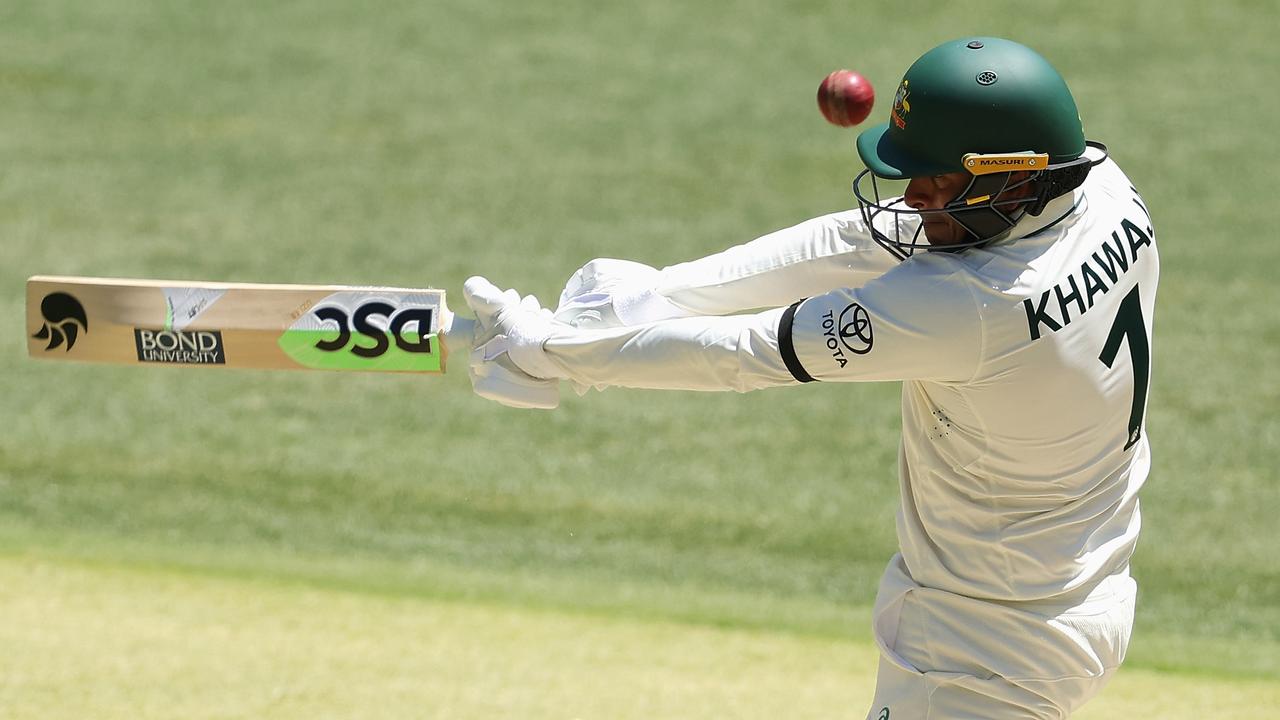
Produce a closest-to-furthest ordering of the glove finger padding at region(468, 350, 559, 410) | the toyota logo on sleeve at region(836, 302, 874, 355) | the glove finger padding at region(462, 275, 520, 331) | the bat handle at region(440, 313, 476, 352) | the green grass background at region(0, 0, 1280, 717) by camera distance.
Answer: the toyota logo on sleeve at region(836, 302, 874, 355)
the glove finger padding at region(468, 350, 559, 410)
the glove finger padding at region(462, 275, 520, 331)
the bat handle at region(440, 313, 476, 352)
the green grass background at region(0, 0, 1280, 717)

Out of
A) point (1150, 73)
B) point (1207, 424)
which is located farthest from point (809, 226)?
point (1150, 73)

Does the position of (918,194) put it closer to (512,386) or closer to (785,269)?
(785,269)

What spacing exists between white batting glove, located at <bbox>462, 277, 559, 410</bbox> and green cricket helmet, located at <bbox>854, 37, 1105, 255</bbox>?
773mm

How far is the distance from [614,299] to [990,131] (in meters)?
0.90

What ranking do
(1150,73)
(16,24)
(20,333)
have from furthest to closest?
(16,24) < (1150,73) < (20,333)

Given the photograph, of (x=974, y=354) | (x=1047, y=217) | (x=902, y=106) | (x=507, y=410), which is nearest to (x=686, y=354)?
(x=974, y=354)

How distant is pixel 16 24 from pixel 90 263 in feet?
13.0

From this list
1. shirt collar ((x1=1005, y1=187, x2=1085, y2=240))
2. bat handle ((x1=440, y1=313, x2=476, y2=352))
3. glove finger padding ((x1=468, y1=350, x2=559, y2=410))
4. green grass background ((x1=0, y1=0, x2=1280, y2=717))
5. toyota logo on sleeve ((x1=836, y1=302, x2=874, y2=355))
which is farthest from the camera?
green grass background ((x1=0, y1=0, x2=1280, y2=717))

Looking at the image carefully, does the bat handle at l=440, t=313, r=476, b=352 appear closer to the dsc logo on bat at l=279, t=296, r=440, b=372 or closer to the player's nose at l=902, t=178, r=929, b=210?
the dsc logo on bat at l=279, t=296, r=440, b=372

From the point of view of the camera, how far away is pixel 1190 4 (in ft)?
36.7

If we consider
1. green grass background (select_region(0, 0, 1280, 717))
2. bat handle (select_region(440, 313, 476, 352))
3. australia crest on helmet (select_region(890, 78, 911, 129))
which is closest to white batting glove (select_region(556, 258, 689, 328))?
bat handle (select_region(440, 313, 476, 352))

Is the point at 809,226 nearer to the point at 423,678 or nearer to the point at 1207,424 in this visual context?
the point at 423,678

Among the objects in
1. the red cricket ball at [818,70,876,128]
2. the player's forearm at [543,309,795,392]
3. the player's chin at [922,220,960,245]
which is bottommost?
the player's forearm at [543,309,795,392]

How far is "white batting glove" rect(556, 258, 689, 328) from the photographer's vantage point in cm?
336
